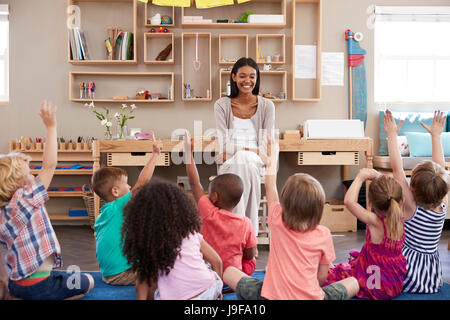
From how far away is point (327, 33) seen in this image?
14.0 feet

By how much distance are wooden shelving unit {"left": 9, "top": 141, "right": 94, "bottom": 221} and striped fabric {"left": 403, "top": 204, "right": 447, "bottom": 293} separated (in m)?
3.03

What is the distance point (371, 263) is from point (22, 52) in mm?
3925

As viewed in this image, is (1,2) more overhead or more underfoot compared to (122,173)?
more overhead

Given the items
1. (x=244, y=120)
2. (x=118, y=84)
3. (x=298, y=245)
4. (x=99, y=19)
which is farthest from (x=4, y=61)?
(x=298, y=245)

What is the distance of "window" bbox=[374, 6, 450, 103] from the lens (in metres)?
4.34

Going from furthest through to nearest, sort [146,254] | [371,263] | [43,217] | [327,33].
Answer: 1. [327,33]
2. [371,263]
3. [43,217]
4. [146,254]

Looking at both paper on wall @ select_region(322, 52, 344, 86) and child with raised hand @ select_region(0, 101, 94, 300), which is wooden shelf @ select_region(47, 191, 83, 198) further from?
paper on wall @ select_region(322, 52, 344, 86)

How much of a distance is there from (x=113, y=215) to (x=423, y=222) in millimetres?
1355

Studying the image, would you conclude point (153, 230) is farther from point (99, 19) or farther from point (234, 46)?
point (99, 19)

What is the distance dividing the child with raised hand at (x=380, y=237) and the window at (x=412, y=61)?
2.95 meters

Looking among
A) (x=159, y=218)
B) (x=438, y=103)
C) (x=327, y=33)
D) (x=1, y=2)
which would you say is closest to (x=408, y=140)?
(x=438, y=103)

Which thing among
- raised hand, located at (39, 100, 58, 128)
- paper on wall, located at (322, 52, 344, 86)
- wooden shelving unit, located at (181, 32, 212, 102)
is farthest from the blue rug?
paper on wall, located at (322, 52, 344, 86)

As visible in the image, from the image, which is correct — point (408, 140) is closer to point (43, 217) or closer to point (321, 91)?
point (321, 91)

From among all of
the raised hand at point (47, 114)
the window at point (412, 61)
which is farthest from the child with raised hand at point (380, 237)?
the window at point (412, 61)
